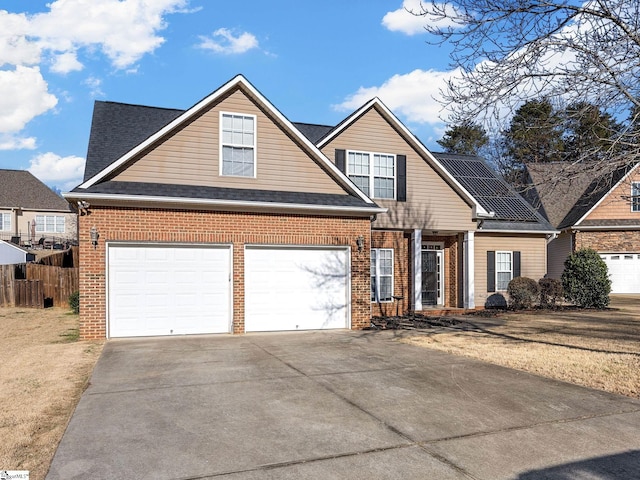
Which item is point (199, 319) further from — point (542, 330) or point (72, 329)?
point (542, 330)

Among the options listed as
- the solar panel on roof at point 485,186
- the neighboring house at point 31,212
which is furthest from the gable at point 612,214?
the neighboring house at point 31,212

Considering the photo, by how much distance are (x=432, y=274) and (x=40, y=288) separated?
15.5 meters

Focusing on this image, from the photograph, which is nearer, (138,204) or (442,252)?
(138,204)

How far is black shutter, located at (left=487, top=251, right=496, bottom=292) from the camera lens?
65.2 ft

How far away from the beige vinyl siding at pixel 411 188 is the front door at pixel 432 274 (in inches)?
68.8

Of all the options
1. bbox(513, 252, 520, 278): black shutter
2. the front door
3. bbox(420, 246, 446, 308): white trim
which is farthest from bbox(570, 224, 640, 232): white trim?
the front door

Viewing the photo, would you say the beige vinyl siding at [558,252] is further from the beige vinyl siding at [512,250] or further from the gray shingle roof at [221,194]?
the gray shingle roof at [221,194]

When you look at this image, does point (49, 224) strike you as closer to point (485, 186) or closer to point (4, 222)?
point (4, 222)

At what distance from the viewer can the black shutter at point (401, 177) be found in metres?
17.4

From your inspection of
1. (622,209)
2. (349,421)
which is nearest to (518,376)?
(349,421)

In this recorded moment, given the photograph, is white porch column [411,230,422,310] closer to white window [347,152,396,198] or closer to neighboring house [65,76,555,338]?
neighboring house [65,76,555,338]

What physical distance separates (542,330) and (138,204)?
430 inches

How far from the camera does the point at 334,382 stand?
8.03 meters

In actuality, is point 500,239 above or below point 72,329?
above
